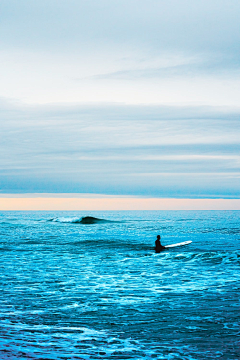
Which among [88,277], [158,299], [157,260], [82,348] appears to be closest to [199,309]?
[158,299]

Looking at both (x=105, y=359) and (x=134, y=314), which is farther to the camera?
(x=134, y=314)

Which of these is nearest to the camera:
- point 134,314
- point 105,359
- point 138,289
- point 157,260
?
point 105,359

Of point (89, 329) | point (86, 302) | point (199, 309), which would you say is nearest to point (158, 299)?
point (199, 309)

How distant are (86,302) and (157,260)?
49.5ft

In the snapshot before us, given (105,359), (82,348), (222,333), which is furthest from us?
(222,333)

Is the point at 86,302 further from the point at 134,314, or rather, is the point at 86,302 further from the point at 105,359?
the point at 105,359

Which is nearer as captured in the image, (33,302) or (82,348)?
(82,348)

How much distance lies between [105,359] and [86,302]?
609 centimetres

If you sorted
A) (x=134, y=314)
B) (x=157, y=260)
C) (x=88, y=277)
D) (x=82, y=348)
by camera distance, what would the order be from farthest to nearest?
(x=157, y=260) → (x=88, y=277) → (x=134, y=314) → (x=82, y=348)

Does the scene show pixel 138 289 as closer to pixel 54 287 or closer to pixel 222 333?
pixel 54 287

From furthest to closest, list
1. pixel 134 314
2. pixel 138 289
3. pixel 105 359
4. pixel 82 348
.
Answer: pixel 138 289 → pixel 134 314 → pixel 82 348 → pixel 105 359

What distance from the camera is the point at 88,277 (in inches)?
807

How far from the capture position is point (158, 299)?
49.5ft

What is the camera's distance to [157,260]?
95.4 feet
